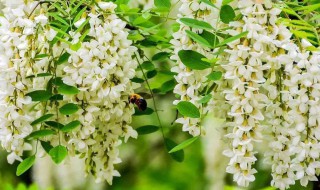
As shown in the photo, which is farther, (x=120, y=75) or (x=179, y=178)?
(x=179, y=178)

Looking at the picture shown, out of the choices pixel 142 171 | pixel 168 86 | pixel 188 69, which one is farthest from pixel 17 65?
pixel 142 171

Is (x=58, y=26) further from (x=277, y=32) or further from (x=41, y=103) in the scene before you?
(x=277, y=32)

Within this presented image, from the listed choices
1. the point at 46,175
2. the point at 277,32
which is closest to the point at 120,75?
the point at 277,32

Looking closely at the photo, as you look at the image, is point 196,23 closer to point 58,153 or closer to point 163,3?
point 163,3

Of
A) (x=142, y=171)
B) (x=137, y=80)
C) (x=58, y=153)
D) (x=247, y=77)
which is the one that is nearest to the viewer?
(x=247, y=77)

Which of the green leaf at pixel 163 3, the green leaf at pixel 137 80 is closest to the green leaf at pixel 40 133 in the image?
the green leaf at pixel 137 80

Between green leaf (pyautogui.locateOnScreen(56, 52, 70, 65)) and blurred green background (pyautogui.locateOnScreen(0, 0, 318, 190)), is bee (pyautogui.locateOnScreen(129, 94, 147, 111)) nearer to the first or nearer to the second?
green leaf (pyautogui.locateOnScreen(56, 52, 70, 65))

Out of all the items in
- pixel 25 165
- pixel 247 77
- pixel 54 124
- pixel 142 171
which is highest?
pixel 247 77
